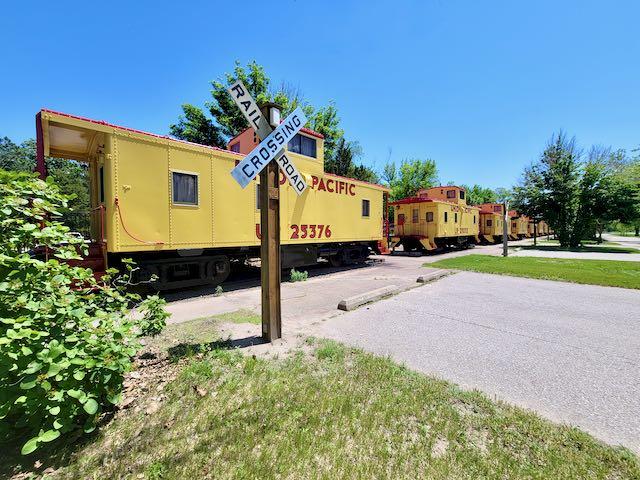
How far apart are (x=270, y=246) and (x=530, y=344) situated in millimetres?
3725

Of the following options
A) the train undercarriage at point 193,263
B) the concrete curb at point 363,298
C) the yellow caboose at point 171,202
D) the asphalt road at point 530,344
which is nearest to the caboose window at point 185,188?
the yellow caboose at point 171,202

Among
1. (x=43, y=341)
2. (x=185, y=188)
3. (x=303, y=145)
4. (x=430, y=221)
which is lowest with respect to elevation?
(x=43, y=341)

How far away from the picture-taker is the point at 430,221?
1869cm

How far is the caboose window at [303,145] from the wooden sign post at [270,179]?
17.7 feet

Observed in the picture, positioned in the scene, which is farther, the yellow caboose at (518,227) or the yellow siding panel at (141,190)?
the yellow caboose at (518,227)

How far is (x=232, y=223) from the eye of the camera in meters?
7.94

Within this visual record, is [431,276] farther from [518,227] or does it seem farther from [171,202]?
[518,227]

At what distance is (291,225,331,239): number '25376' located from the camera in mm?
9461

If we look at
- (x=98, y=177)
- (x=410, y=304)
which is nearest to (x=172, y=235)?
(x=98, y=177)

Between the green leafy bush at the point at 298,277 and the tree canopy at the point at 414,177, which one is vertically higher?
the tree canopy at the point at 414,177

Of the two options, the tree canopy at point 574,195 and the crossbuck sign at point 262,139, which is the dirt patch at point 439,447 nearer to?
the crossbuck sign at point 262,139

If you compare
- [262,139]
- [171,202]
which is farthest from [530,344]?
[171,202]

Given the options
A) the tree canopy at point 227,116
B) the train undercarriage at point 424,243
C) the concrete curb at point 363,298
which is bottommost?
the concrete curb at point 363,298

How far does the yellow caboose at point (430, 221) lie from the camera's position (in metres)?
18.6
